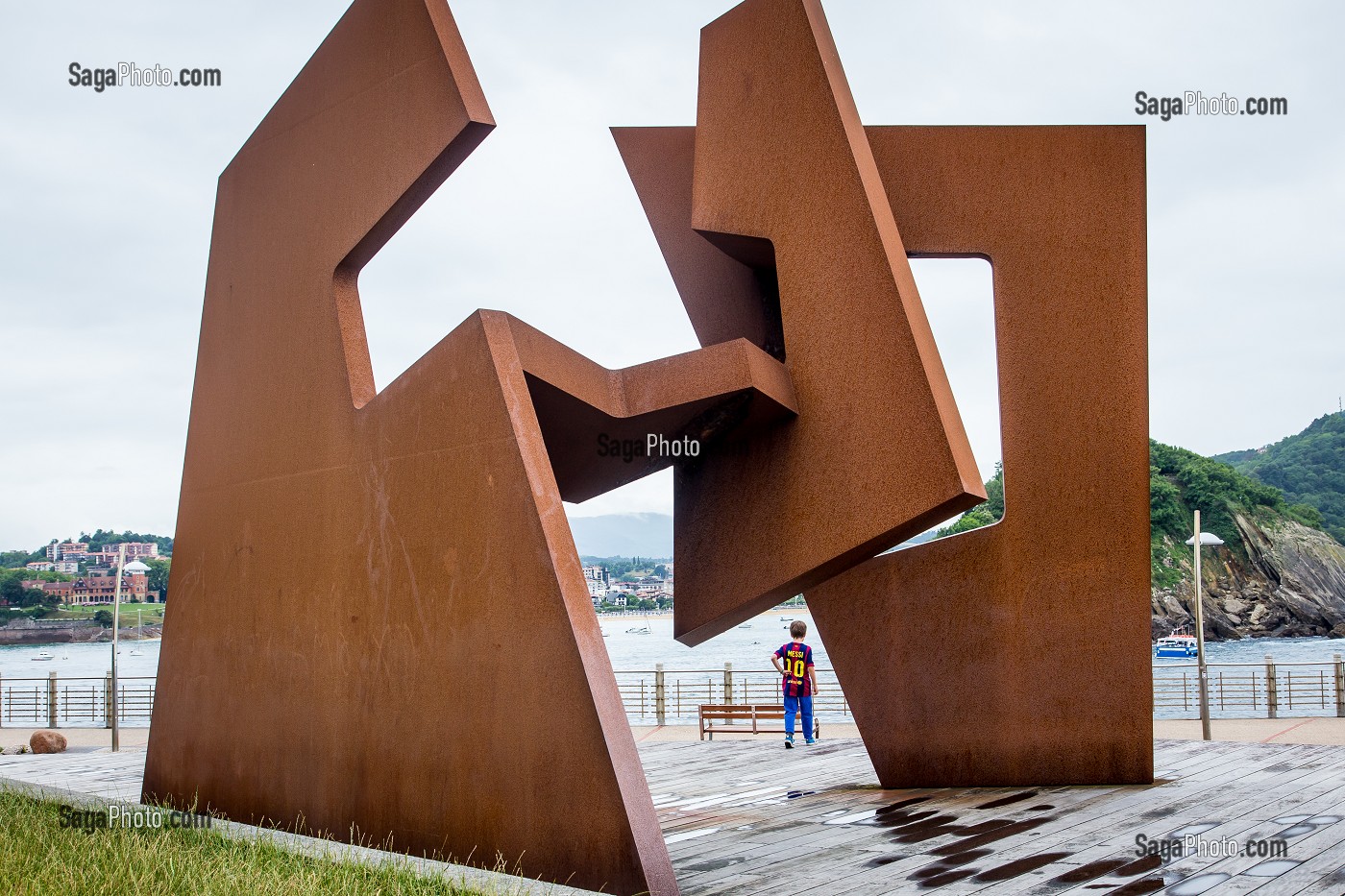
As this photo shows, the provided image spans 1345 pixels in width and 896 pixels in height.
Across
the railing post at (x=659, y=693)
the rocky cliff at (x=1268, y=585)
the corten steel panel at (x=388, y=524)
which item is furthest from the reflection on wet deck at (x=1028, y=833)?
the rocky cliff at (x=1268, y=585)

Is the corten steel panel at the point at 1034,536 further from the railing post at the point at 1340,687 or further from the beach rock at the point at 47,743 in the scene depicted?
the beach rock at the point at 47,743

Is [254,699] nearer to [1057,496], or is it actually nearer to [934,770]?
[934,770]

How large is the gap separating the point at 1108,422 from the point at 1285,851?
11.3 ft

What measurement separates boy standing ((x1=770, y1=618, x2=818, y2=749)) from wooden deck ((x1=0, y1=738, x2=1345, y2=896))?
1.42 m

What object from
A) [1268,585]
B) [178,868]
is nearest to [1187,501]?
[1268,585]

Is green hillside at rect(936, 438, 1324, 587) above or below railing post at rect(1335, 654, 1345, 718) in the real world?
above

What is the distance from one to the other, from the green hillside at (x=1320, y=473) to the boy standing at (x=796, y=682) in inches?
2667

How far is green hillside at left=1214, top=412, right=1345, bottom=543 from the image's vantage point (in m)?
69.8

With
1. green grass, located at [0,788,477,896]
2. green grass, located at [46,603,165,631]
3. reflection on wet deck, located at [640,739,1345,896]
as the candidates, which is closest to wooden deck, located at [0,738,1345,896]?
reflection on wet deck, located at [640,739,1345,896]

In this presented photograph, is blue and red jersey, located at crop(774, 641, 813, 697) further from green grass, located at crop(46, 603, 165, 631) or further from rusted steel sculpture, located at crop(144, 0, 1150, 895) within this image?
green grass, located at crop(46, 603, 165, 631)

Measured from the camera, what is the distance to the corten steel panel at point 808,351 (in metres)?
6.37

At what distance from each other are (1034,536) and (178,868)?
19.8 feet

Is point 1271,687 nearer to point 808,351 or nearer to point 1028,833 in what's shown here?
point 1028,833

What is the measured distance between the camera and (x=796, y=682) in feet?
37.2
